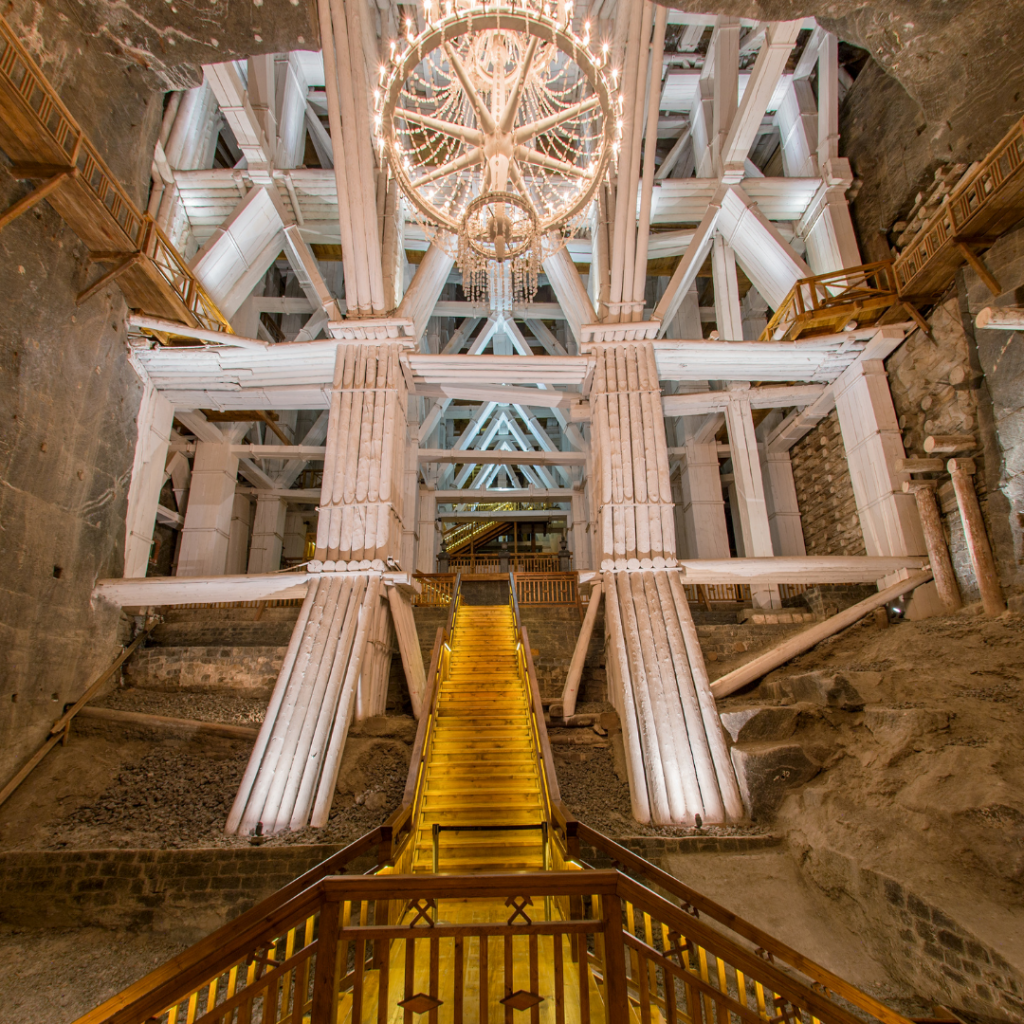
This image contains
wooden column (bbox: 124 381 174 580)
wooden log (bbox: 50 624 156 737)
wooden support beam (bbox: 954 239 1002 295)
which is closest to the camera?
wooden support beam (bbox: 954 239 1002 295)

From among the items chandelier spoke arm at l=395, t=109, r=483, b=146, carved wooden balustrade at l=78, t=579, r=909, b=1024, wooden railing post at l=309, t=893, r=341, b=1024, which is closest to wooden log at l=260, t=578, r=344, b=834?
carved wooden balustrade at l=78, t=579, r=909, b=1024

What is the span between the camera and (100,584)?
29.0 ft

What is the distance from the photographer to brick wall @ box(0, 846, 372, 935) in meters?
5.48

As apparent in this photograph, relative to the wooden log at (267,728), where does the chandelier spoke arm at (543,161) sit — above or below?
above

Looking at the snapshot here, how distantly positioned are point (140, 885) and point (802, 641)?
8.30 metres

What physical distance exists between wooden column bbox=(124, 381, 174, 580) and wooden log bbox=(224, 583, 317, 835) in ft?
11.6

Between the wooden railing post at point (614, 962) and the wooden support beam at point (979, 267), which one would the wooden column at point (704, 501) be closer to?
the wooden support beam at point (979, 267)

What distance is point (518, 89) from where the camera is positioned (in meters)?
5.33

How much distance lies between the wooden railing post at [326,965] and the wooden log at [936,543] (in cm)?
899

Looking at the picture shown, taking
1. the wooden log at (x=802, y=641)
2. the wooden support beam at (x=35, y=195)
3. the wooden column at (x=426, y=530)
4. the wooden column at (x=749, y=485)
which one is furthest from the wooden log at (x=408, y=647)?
the wooden column at (x=426, y=530)

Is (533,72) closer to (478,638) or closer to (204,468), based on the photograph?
(478,638)

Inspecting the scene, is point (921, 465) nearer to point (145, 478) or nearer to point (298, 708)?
point (298, 708)

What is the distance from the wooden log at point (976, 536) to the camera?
7.41 metres

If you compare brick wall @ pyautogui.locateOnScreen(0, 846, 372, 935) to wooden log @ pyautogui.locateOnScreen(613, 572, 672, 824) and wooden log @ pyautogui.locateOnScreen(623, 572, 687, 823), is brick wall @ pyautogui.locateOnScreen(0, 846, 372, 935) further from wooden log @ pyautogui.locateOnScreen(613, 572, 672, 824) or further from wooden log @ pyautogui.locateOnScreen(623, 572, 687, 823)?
wooden log @ pyautogui.locateOnScreen(623, 572, 687, 823)
